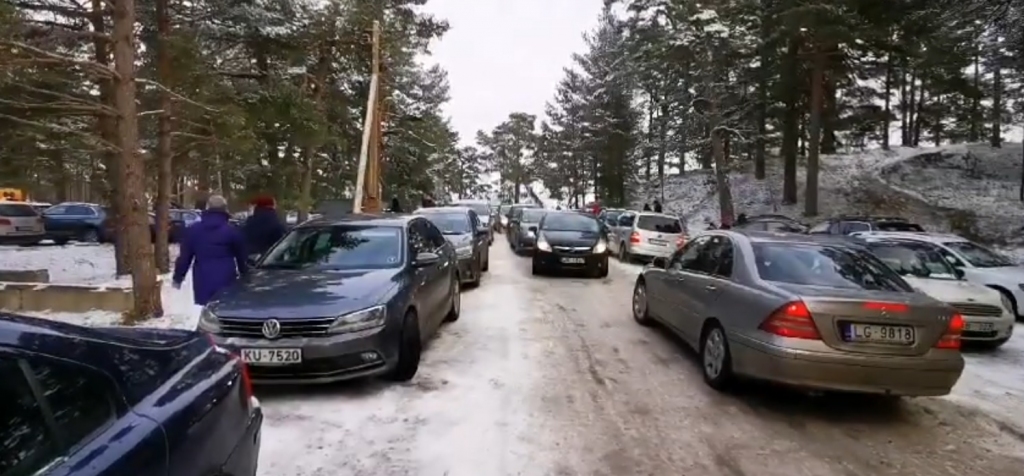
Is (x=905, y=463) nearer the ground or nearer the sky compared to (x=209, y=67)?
nearer the ground

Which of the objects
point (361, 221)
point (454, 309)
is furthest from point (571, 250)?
point (361, 221)

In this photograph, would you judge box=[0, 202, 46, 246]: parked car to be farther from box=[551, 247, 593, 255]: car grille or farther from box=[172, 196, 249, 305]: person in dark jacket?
box=[172, 196, 249, 305]: person in dark jacket

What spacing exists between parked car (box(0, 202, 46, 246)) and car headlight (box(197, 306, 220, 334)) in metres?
20.8

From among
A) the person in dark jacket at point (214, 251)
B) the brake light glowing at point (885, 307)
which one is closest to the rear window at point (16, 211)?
the person in dark jacket at point (214, 251)

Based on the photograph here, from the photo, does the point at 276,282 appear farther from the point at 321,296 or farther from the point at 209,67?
the point at 209,67

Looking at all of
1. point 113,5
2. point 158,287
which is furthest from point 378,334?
point 113,5

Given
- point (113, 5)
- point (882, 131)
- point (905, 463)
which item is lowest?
point (905, 463)

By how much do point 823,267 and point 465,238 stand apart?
7.92m

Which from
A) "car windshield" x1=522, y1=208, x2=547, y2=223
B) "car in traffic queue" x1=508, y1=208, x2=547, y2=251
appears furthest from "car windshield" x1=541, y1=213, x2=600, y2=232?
"car windshield" x1=522, y1=208, x2=547, y2=223

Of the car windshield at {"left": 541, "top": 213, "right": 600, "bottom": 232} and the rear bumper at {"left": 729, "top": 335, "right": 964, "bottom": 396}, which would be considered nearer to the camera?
the rear bumper at {"left": 729, "top": 335, "right": 964, "bottom": 396}

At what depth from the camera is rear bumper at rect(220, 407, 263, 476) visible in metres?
2.59

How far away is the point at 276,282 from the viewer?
5.95m

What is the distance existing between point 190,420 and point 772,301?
14.2 ft

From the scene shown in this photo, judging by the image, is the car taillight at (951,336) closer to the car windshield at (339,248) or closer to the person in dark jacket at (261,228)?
the car windshield at (339,248)
